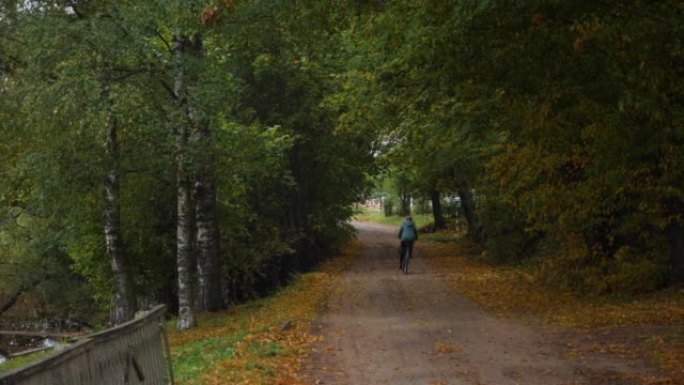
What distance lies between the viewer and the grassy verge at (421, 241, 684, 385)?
41.9ft

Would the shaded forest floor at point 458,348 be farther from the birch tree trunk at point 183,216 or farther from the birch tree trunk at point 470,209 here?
the birch tree trunk at point 470,209

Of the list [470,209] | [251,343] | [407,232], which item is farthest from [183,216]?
[470,209]

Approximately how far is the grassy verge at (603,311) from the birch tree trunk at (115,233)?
913cm

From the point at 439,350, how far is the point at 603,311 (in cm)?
511

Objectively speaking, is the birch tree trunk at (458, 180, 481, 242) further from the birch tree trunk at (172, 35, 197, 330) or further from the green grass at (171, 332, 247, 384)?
the green grass at (171, 332, 247, 384)

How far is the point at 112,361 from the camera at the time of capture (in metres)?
7.87

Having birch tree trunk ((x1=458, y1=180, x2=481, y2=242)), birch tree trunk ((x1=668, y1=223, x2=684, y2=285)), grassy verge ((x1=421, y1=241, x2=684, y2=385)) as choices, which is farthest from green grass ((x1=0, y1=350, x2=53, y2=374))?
birch tree trunk ((x1=458, y1=180, x2=481, y2=242))

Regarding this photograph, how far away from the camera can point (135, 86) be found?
18.6 metres

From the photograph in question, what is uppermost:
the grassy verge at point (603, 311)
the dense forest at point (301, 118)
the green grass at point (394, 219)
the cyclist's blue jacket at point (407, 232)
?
the dense forest at point (301, 118)

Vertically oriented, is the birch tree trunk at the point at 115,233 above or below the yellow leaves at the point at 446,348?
above

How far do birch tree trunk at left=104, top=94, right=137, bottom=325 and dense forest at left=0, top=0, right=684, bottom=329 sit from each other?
0.21 ft

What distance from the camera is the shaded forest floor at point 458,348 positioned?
1192 centimetres

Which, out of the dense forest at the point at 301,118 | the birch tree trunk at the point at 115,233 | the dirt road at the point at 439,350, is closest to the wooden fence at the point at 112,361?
the dirt road at the point at 439,350

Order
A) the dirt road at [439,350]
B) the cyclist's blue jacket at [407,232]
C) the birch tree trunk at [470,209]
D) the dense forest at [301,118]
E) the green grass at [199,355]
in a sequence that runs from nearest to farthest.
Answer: the dense forest at [301,118]
the dirt road at [439,350]
the green grass at [199,355]
the cyclist's blue jacket at [407,232]
the birch tree trunk at [470,209]
